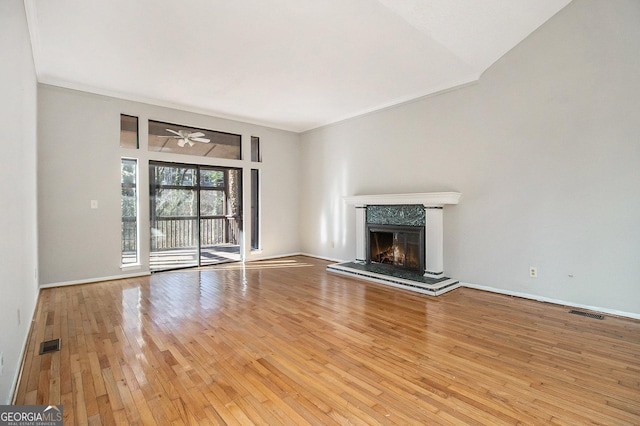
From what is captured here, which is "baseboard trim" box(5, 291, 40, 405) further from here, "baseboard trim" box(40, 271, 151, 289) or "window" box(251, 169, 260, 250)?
"window" box(251, 169, 260, 250)

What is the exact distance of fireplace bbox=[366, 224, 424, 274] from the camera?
4781mm

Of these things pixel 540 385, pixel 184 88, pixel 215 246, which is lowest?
pixel 540 385

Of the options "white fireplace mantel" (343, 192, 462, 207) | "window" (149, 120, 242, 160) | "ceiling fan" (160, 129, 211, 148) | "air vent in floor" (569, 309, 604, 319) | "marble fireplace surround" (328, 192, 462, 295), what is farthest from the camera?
"ceiling fan" (160, 129, 211, 148)

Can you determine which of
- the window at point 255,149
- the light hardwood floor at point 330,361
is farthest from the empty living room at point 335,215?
the window at point 255,149

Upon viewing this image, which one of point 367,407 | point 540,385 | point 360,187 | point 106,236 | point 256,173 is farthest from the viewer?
point 256,173

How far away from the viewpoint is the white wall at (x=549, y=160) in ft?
10.6

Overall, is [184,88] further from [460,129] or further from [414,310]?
[414,310]

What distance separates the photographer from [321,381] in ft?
6.82

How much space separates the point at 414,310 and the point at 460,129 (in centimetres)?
278

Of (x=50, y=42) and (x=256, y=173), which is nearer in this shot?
(x=50, y=42)

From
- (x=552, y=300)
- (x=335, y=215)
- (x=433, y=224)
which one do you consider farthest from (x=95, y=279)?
(x=552, y=300)

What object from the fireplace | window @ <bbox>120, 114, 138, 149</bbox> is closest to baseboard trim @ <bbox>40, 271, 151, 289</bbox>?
window @ <bbox>120, 114, 138, 149</bbox>

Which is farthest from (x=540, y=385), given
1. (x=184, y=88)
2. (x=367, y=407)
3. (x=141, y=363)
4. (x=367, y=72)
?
(x=184, y=88)

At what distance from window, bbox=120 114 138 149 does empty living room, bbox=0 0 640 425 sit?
0.03m
